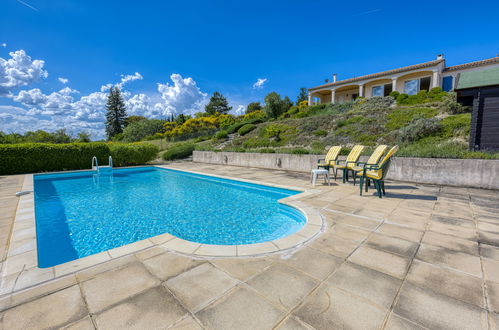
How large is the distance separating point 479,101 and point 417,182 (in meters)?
3.57

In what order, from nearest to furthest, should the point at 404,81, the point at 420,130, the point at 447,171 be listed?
the point at 447,171, the point at 420,130, the point at 404,81

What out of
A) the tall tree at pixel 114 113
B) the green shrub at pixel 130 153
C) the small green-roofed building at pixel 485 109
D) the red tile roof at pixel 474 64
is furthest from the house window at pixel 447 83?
the tall tree at pixel 114 113

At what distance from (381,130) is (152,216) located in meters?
13.1

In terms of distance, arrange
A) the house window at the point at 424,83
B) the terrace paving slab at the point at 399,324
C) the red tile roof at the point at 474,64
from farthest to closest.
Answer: the house window at the point at 424,83 → the red tile roof at the point at 474,64 → the terrace paving slab at the point at 399,324

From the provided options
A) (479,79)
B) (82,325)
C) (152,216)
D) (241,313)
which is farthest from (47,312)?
(479,79)

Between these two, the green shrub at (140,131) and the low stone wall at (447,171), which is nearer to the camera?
the low stone wall at (447,171)

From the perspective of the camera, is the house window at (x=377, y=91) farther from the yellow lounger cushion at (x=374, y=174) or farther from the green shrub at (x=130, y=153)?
the green shrub at (x=130, y=153)

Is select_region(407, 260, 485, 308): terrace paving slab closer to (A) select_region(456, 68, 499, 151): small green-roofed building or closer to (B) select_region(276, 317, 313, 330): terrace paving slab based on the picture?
(B) select_region(276, 317, 313, 330): terrace paving slab

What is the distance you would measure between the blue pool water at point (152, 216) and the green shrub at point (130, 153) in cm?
552

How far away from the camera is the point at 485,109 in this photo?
6801mm

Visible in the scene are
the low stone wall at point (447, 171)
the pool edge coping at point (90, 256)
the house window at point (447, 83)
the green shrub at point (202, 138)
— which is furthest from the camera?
the green shrub at point (202, 138)

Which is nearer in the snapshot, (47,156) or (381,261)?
(381,261)

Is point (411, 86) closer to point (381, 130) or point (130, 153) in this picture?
point (381, 130)

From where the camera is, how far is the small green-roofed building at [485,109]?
664cm
